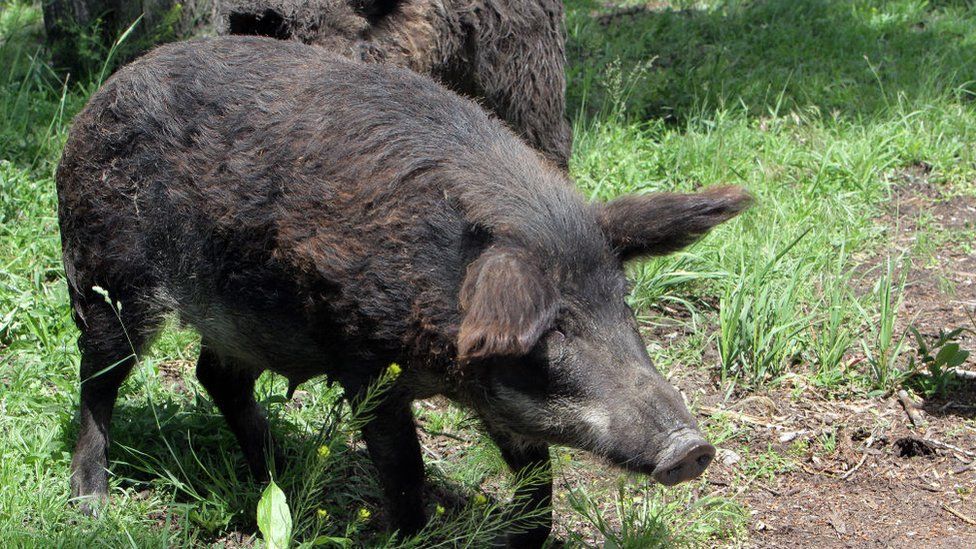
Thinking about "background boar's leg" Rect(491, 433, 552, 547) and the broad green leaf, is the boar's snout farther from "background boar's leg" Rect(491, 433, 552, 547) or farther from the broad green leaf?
the broad green leaf

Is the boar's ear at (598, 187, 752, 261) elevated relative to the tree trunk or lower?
elevated

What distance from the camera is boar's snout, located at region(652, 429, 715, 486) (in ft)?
10.0

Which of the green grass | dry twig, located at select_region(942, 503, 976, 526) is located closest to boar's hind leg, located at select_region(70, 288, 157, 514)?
the green grass

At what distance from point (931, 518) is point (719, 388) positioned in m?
1.11

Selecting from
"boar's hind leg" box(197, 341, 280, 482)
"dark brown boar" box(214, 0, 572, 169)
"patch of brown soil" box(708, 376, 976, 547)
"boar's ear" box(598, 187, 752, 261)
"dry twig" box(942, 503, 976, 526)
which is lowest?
"boar's hind leg" box(197, 341, 280, 482)

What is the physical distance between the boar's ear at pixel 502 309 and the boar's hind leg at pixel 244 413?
1.44m

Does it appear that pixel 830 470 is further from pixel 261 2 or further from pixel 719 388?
pixel 261 2

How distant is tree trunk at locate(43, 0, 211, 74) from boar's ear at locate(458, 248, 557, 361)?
3.94 meters

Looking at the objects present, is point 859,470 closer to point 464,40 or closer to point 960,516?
point 960,516

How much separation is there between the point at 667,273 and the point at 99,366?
2.70 meters

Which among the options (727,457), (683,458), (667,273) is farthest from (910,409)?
(683,458)

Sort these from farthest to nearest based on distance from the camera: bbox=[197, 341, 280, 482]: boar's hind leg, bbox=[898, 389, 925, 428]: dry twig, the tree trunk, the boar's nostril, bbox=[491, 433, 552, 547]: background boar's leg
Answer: the tree trunk → bbox=[898, 389, 925, 428]: dry twig → bbox=[197, 341, 280, 482]: boar's hind leg → bbox=[491, 433, 552, 547]: background boar's leg → the boar's nostril

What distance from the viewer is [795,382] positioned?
495 centimetres

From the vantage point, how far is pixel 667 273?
5438 millimetres
